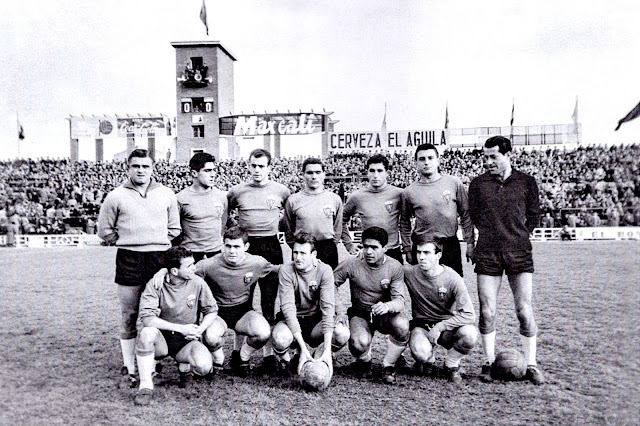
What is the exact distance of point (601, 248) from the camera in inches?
762

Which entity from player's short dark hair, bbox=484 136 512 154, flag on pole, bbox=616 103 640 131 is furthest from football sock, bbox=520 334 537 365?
flag on pole, bbox=616 103 640 131

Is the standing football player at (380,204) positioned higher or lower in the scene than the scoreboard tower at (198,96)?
lower

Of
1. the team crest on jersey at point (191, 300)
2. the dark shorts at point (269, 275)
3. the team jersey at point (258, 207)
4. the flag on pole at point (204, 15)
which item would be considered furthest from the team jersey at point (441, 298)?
the flag on pole at point (204, 15)

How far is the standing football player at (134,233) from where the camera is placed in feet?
17.6

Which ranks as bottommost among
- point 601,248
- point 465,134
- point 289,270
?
point 601,248

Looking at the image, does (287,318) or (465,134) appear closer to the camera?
(287,318)

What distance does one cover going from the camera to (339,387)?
5121mm

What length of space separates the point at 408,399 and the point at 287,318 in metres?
1.26

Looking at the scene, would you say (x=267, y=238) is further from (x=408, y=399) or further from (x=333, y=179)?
(x=333, y=179)

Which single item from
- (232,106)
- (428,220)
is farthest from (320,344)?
(232,106)

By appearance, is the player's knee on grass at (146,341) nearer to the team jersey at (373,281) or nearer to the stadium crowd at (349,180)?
the team jersey at (373,281)

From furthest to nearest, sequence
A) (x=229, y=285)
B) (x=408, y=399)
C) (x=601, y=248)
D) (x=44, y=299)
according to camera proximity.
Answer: (x=601, y=248)
(x=44, y=299)
(x=229, y=285)
(x=408, y=399)

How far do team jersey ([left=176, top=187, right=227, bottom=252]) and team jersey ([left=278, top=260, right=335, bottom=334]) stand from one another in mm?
958

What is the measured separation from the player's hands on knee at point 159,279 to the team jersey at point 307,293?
105 cm
